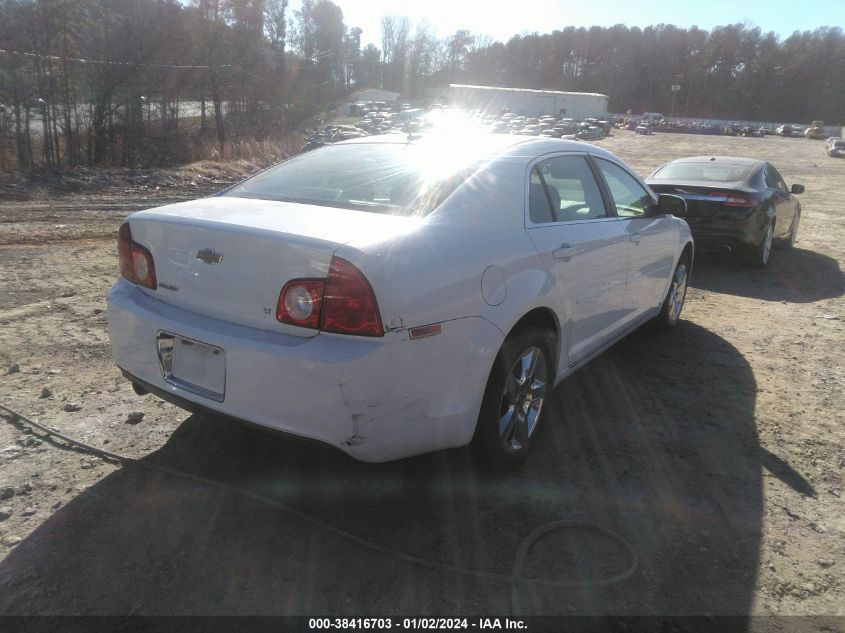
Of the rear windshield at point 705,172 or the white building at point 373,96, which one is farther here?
the white building at point 373,96

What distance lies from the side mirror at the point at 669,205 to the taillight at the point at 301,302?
3411mm

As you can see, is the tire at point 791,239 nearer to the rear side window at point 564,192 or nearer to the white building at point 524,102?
the rear side window at point 564,192

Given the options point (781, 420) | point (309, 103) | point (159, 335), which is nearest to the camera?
point (159, 335)

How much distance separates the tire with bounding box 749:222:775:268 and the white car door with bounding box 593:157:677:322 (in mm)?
3825

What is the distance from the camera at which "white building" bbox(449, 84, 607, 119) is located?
3607 inches

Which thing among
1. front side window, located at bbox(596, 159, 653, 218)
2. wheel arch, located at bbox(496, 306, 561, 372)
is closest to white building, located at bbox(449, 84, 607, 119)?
front side window, located at bbox(596, 159, 653, 218)

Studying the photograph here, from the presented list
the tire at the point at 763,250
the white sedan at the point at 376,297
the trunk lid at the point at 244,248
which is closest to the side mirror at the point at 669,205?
the white sedan at the point at 376,297

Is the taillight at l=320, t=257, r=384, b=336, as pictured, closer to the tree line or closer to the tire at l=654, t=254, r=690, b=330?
the tire at l=654, t=254, r=690, b=330

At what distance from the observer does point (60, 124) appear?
2000 centimetres

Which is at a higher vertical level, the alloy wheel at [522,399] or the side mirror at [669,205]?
the side mirror at [669,205]

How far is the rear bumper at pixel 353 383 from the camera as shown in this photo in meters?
2.44

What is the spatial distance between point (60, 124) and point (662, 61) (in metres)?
143

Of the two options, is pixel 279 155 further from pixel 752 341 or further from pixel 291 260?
pixel 291 260

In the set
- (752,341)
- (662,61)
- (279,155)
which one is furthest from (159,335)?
(662,61)
